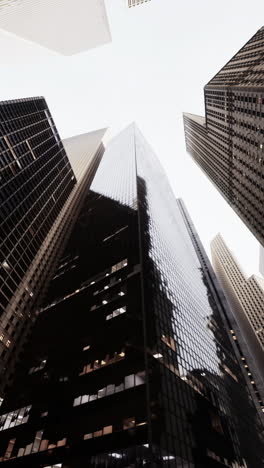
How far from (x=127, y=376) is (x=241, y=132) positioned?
66.0 meters

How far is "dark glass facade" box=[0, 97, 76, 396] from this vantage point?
77.8 meters

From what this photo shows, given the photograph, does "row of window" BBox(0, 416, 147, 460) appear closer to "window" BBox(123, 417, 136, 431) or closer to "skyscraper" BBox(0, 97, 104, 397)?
"window" BBox(123, 417, 136, 431)

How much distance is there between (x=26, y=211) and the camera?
10325 centimetres

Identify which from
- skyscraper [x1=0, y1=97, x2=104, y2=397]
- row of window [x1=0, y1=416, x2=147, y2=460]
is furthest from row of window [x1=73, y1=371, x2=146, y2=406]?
skyscraper [x1=0, y1=97, x2=104, y2=397]

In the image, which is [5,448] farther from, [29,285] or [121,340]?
[29,285]

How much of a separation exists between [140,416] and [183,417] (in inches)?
296

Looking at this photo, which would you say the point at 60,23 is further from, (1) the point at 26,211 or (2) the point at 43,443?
(2) the point at 43,443

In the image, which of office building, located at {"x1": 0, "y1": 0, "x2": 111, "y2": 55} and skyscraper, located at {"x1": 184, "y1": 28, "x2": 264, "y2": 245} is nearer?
skyscraper, located at {"x1": 184, "y1": 28, "x2": 264, "y2": 245}

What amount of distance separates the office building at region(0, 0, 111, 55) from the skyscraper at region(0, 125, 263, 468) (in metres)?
56.0

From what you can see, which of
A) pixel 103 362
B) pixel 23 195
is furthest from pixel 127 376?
pixel 23 195

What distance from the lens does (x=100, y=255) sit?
7819 cm

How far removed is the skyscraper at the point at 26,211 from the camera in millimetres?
76312

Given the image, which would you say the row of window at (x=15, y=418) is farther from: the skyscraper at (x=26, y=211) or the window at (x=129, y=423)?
the window at (x=129, y=423)

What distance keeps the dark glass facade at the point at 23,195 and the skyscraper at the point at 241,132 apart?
2654 inches
